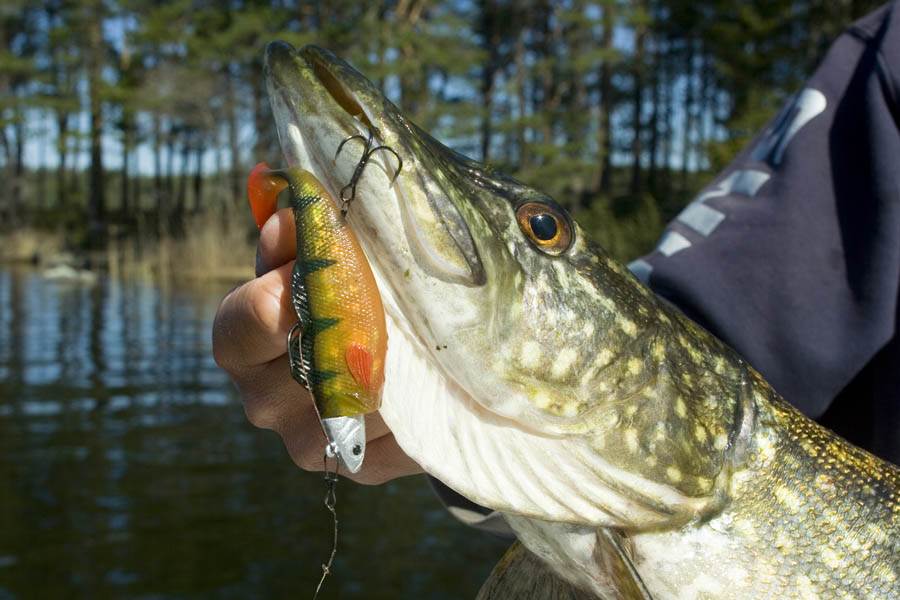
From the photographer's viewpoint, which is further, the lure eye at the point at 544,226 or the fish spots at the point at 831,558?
the fish spots at the point at 831,558

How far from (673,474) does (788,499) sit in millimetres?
239

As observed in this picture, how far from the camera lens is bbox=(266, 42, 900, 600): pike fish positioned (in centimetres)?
136

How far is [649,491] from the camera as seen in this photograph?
1512mm

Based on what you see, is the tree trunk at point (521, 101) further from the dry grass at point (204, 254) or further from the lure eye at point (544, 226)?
the lure eye at point (544, 226)

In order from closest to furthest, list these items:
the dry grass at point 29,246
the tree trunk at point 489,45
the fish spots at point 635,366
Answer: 1. the fish spots at point 635,366
2. the dry grass at point 29,246
3. the tree trunk at point 489,45

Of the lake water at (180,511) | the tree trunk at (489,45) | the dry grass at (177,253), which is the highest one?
the tree trunk at (489,45)

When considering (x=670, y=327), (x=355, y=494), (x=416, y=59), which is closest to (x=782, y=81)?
(x=416, y=59)

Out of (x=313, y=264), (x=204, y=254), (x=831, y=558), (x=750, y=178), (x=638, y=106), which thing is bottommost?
(x=204, y=254)

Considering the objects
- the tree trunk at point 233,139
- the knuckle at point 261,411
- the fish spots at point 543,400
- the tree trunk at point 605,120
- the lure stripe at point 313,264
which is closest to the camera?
the lure stripe at point 313,264

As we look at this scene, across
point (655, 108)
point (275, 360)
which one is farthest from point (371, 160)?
point (655, 108)

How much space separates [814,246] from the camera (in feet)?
8.05

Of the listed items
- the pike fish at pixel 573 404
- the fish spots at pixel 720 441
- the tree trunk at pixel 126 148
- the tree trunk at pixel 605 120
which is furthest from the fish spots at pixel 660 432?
the tree trunk at pixel 126 148

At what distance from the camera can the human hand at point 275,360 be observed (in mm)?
1529

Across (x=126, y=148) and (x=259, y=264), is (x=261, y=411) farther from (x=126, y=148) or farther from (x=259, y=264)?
(x=126, y=148)
